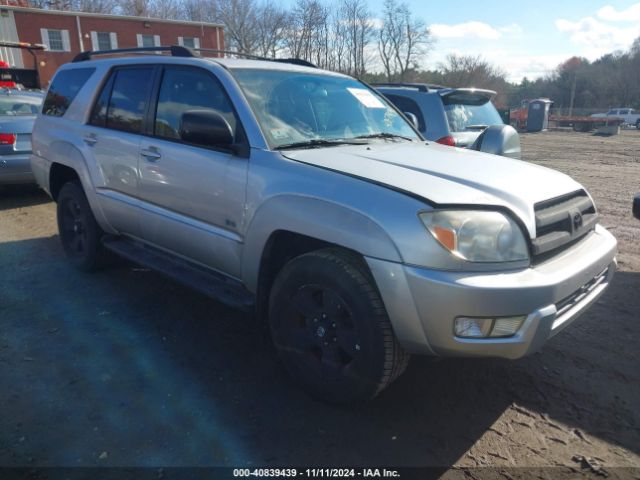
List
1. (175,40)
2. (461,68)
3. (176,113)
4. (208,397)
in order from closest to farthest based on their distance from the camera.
Answer: (208,397) → (176,113) → (175,40) → (461,68)

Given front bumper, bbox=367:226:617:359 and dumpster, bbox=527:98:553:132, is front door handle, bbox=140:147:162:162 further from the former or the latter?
dumpster, bbox=527:98:553:132

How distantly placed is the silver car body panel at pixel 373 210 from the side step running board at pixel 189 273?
0.09 metres

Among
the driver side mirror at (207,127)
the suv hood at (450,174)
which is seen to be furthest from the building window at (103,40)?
the suv hood at (450,174)

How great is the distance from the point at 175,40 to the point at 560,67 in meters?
65.3

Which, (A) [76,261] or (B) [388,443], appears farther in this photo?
(A) [76,261]

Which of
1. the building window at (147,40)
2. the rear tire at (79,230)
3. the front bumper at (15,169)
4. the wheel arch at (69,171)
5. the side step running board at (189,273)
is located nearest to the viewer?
the side step running board at (189,273)

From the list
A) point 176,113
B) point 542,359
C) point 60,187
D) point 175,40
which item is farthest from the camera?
point 175,40

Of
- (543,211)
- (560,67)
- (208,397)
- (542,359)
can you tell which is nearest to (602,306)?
(542,359)

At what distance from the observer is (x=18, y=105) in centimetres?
803

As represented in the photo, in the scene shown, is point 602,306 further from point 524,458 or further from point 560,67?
point 560,67

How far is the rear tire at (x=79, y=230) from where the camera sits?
4.48 meters

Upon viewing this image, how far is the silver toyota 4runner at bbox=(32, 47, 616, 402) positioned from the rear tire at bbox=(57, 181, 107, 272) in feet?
1.10

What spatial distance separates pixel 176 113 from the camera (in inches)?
137

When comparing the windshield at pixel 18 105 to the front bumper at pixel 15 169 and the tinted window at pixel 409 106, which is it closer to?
the front bumper at pixel 15 169
